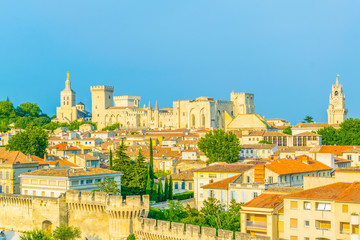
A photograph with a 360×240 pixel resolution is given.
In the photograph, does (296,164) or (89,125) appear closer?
(296,164)

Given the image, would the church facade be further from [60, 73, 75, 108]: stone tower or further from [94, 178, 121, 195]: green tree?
[94, 178, 121, 195]: green tree

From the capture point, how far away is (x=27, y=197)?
148 ft

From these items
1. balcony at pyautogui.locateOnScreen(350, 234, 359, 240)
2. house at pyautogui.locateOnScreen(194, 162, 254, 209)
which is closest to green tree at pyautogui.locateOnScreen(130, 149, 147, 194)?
house at pyautogui.locateOnScreen(194, 162, 254, 209)

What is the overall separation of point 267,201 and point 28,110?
152468 mm

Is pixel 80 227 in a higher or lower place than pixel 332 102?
lower

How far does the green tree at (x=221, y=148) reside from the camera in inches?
2650

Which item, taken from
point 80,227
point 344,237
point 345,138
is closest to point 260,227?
point 344,237

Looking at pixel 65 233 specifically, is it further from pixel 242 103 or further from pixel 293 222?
pixel 242 103

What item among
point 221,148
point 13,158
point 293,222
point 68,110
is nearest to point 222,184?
point 293,222

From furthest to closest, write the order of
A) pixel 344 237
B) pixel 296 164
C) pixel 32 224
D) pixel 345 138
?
1. pixel 345 138
2. pixel 296 164
3. pixel 32 224
4. pixel 344 237

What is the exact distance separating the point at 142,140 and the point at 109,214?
5834 centimetres

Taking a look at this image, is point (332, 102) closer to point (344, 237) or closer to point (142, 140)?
point (142, 140)

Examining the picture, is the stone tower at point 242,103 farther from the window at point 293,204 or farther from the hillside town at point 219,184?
the window at point 293,204

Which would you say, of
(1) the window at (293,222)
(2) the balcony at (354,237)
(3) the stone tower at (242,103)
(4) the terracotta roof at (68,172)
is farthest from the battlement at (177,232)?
(3) the stone tower at (242,103)
